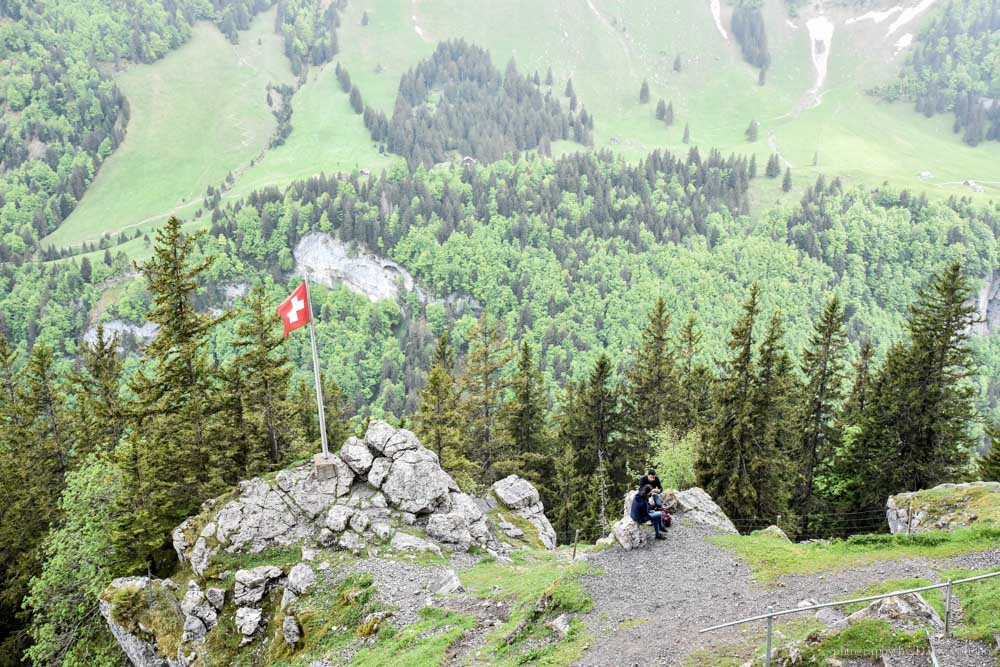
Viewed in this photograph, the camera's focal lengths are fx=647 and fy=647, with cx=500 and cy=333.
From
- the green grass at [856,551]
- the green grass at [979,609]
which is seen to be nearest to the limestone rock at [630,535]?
→ the green grass at [856,551]

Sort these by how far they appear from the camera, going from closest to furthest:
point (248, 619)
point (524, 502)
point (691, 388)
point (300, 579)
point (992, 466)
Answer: point (248, 619) → point (300, 579) → point (524, 502) → point (992, 466) → point (691, 388)

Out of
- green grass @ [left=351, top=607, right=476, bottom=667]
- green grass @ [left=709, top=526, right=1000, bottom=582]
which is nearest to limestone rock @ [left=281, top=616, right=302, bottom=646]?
Answer: green grass @ [left=351, top=607, right=476, bottom=667]

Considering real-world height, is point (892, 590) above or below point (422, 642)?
above

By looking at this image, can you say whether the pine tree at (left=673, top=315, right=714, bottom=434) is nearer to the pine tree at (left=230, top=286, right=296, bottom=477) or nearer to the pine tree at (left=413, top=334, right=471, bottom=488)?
the pine tree at (left=413, top=334, right=471, bottom=488)

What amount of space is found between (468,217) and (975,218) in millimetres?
152084

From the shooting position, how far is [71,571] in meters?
33.7

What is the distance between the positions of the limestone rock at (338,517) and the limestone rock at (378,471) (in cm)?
190

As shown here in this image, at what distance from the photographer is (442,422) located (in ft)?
156

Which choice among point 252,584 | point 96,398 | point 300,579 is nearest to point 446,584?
point 300,579

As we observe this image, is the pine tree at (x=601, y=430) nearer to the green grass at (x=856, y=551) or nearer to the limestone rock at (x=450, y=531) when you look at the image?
the limestone rock at (x=450, y=531)

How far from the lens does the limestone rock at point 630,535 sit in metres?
24.8

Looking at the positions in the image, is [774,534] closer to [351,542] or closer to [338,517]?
[351,542]

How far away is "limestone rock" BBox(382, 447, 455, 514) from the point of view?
31.5m

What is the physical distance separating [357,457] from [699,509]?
54.7ft
